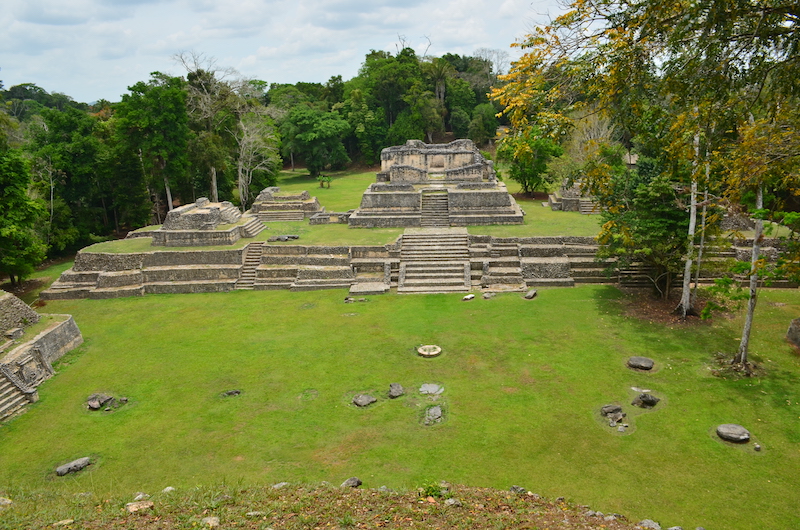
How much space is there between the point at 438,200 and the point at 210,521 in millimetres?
20003

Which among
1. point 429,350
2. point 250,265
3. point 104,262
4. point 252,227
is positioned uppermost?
point 252,227

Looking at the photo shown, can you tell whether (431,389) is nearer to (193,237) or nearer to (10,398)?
(10,398)

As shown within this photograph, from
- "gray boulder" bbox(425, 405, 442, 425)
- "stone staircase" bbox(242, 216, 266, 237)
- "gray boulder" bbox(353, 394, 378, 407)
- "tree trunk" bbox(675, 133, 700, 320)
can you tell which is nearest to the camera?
"gray boulder" bbox(425, 405, 442, 425)

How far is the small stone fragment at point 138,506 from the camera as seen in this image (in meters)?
7.50

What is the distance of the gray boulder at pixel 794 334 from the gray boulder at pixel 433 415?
30.9ft

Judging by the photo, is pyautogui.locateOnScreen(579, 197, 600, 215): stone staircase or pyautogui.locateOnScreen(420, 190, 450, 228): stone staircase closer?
pyautogui.locateOnScreen(420, 190, 450, 228): stone staircase

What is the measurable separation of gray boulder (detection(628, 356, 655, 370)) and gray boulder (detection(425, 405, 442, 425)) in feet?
16.3

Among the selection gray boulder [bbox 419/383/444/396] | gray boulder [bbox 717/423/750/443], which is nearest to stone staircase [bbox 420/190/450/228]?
gray boulder [bbox 419/383/444/396]

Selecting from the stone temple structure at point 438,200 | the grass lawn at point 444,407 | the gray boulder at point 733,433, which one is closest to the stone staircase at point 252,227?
the stone temple structure at point 438,200

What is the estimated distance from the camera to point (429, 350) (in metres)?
13.7

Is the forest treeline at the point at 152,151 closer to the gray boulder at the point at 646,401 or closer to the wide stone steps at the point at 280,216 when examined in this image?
the wide stone steps at the point at 280,216

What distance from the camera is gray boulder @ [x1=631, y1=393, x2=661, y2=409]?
1091 centimetres

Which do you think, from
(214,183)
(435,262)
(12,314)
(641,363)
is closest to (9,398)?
(12,314)

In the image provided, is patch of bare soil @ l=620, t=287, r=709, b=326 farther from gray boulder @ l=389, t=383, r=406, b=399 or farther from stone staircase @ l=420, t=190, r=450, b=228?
stone staircase @ l=420, t=190, r=450, b=228
